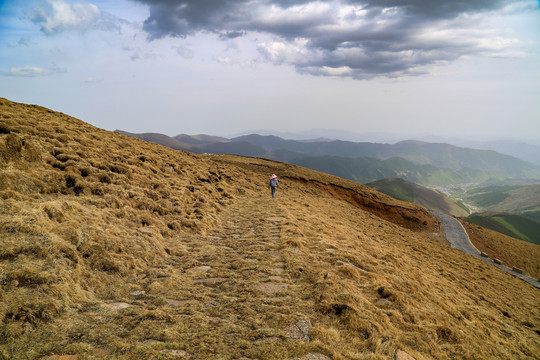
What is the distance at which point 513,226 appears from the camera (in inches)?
6939

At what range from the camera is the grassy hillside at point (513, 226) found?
6170 inches

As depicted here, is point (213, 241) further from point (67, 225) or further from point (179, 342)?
point (179, 342)

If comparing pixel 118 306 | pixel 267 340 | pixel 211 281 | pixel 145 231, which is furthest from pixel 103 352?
pixel 145 231

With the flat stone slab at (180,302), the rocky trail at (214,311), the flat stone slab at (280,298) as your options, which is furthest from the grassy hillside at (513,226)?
the flat stone slab at (180,302)

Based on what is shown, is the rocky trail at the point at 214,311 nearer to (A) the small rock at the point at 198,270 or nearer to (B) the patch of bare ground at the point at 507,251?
(A) the small rock at the point at 198,270

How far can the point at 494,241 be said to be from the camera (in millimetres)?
45562

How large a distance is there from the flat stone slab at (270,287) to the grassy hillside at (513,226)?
187507mm

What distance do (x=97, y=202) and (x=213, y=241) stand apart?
17.8ft

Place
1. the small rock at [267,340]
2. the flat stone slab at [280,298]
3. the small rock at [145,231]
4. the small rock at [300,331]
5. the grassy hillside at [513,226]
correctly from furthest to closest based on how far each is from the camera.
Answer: the grassy hillside at [513,226], the small rock at [145,231], the flat stone slab at [280,298], the small rock at [300,331], the small rock at [267,340]

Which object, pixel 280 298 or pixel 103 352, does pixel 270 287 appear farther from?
pixel 103 352

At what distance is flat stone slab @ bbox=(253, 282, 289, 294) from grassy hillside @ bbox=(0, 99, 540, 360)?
0.07 meters

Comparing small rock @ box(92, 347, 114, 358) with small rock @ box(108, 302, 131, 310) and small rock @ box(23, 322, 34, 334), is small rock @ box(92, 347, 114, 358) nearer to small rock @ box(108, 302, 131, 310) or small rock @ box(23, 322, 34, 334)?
small rock @ box(23, 322, 34, 334)

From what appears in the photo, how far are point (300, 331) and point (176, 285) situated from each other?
4.35 m

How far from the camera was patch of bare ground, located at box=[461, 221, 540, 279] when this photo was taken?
3766 cm
